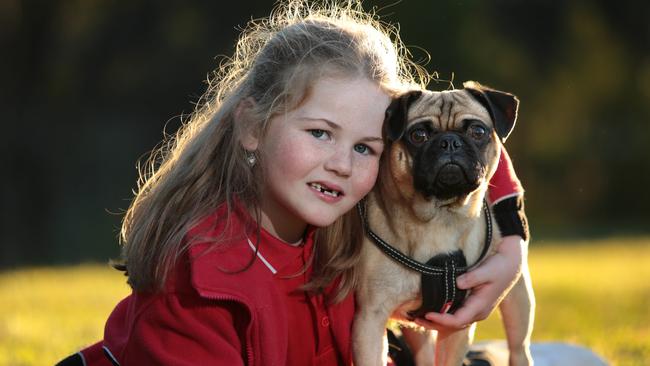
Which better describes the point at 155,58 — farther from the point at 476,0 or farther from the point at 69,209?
the point at 476,0

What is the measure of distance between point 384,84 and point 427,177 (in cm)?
41

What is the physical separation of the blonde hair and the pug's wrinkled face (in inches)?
7.1

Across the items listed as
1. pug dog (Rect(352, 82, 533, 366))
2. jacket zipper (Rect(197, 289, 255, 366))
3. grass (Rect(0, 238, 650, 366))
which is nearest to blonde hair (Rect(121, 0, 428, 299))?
pug dog (Rect(352, 82, 533, 366))

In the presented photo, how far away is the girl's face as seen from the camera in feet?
11.5

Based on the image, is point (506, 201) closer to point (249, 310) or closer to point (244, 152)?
point (244, 152)

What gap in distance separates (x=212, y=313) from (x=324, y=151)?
729 millimetres

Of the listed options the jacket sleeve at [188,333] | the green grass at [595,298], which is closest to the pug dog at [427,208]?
the jacket sleeve at [188,333]

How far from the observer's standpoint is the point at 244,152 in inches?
145

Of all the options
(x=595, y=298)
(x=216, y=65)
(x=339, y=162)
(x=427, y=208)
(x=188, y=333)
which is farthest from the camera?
(x=216, y=65)

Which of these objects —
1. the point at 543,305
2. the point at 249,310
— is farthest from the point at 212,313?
the point at 543,305

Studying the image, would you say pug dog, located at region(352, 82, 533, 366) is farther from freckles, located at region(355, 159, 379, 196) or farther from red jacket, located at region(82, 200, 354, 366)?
red jacket, located at region(82, 200, 354, 366)

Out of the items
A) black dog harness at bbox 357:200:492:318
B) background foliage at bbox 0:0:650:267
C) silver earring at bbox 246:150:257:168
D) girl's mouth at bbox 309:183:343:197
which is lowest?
black dog harness at bbox 357:200:492:318

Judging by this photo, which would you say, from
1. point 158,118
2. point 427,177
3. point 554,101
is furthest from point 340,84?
point 554,101

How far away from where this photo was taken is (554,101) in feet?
78.4
